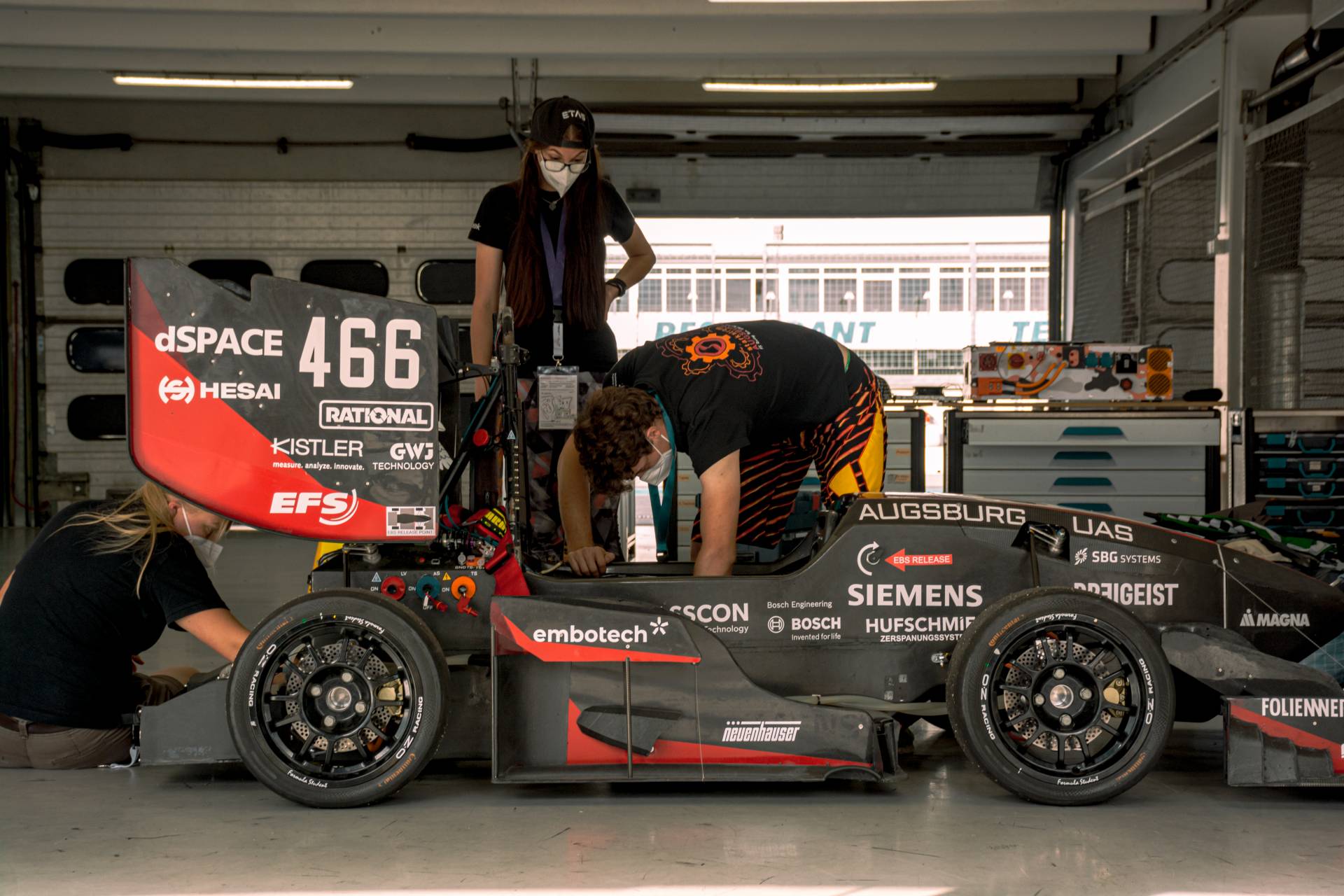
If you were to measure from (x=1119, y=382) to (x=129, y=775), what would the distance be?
5706 mm

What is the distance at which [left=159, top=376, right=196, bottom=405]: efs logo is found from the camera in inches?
100

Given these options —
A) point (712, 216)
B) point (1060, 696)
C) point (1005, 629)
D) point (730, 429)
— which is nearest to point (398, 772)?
point (730, 429)

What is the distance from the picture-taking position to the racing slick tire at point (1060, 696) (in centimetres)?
252

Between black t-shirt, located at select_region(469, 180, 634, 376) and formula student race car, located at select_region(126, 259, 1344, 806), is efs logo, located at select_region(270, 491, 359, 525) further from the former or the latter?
black t-shirt, located at select_region(469, 180, 634, 376)

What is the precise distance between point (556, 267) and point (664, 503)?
36.7 inches

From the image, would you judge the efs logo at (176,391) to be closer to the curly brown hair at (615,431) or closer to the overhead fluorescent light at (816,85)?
the curly brown hair at (615,431)

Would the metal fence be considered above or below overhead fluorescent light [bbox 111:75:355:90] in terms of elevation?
below

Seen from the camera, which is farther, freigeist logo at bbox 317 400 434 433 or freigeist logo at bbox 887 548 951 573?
freigeist logo at bbox 887 548 951 573

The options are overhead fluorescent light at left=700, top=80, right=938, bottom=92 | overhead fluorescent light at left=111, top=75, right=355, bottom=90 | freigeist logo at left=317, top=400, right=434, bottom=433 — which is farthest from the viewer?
overhead fluorescent light at left=111, top=75, right=355, bottom=90

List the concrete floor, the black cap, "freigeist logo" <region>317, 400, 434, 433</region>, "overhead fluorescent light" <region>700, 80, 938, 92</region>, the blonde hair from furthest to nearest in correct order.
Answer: "overhead fluorescent light" <region>700, 80, 938, 92</region> → the black cap → the blonde hair → "freigeist logo" <region>317, 400, 434, 433</region> → the concrete floor

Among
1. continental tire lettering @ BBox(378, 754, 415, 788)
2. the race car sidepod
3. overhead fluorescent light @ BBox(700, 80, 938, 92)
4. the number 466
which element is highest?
overhead fluorescent light @ BBox(700, 80, 938, 92)

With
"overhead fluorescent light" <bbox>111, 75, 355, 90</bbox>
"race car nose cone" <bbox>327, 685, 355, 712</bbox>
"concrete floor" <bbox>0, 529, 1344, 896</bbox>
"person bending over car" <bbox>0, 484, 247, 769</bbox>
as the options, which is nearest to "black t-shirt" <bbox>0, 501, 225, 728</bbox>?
"person bending over car" <bbox>0, 484, 247, 769</bbox>

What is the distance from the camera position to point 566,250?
3.45 meters

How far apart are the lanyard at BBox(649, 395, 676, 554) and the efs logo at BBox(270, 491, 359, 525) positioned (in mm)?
800
